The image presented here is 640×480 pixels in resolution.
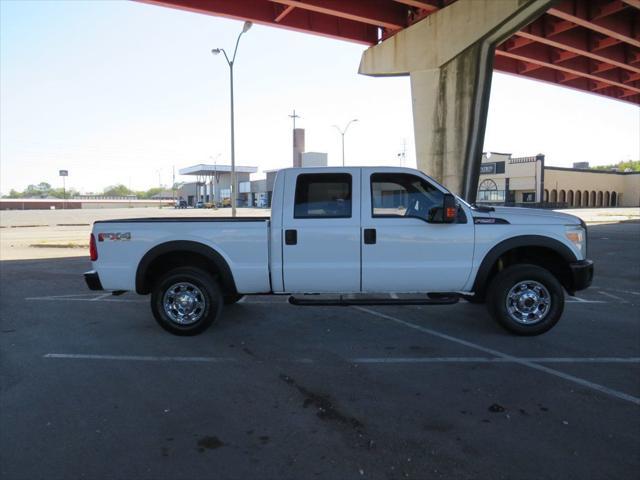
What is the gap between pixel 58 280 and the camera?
10039 mm

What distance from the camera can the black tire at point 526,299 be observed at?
18.5ft

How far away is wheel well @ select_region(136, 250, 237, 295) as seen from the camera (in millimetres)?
5723

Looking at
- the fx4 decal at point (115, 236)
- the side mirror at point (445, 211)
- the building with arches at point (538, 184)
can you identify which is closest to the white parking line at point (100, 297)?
the fx4 decal at point (115, 236)

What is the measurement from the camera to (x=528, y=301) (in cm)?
573

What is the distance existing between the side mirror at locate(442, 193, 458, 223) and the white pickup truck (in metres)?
0.11

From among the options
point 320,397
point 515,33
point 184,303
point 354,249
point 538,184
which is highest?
point 515,33

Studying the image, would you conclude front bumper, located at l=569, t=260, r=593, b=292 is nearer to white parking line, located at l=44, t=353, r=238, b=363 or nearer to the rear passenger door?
the rear passenger door

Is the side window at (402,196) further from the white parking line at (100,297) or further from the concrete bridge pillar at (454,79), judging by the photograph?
the concrete bridge pillar at (454,79)

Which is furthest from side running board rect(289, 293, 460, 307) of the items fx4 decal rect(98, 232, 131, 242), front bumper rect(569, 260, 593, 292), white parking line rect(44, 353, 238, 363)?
fx4 decal rect(98, 232, 131, 242)

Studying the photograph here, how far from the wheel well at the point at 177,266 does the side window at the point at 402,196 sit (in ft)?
6.55

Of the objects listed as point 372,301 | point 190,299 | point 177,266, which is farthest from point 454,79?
point 190,299

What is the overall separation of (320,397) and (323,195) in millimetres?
2590

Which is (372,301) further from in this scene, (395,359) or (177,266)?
(177,266)

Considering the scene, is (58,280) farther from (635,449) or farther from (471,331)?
(635,449)
